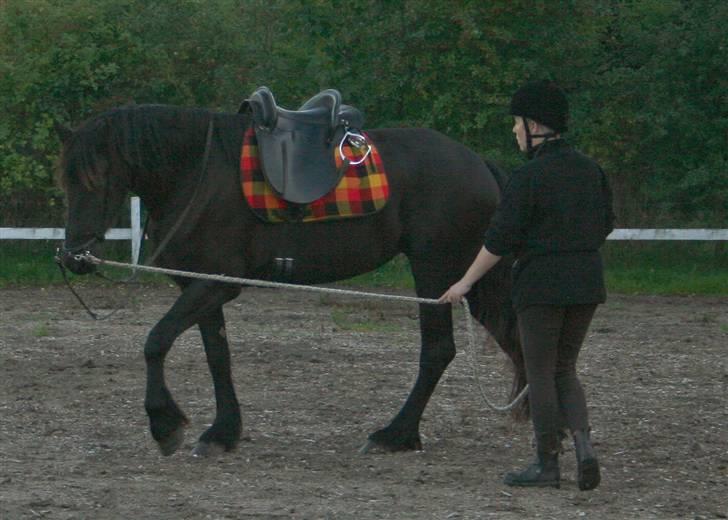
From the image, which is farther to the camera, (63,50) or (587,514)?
(63,50)

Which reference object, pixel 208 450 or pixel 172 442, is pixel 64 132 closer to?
pixel 172 442

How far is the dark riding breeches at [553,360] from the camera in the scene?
564cm

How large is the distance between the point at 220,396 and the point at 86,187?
4.13 feet

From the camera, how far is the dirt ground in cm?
543

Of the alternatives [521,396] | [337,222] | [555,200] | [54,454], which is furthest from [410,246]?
[54,454]

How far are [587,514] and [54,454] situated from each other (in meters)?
2.68

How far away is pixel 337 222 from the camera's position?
6.87m

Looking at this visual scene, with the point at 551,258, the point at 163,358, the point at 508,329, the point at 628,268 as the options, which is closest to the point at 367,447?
the point at 508,329

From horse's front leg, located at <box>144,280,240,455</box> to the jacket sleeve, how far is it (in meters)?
1.58

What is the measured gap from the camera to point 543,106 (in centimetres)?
568

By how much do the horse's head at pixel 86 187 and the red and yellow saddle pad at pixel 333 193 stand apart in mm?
655

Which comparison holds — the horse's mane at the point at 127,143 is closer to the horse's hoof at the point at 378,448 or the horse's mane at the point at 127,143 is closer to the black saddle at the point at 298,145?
the black saddle at the point at 298,145

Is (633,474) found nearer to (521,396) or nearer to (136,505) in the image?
(521,396)

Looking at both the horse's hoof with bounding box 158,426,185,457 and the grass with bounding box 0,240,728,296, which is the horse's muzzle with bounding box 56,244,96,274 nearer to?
the horse's hoof with bounding box 158,426,185,457
